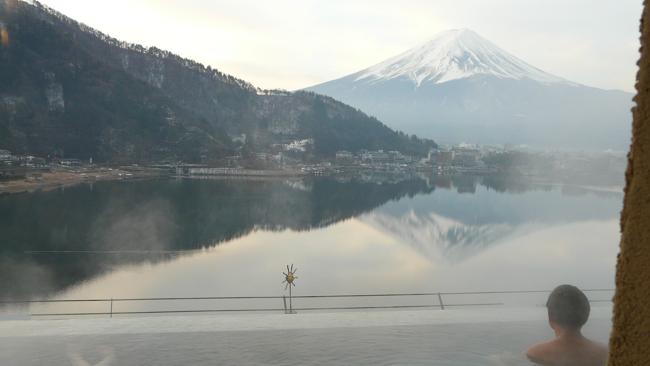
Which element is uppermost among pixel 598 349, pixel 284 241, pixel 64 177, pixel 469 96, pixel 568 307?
pixel 469 96

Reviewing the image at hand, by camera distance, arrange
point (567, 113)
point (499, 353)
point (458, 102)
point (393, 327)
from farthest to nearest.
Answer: point (458, 102), point (567, 113), point (393, 327), point (499, 353)

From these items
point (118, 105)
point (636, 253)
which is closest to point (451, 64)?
point (118, 105)

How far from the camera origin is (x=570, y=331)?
2119mm

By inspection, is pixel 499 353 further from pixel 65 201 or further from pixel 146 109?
pixel 146 109

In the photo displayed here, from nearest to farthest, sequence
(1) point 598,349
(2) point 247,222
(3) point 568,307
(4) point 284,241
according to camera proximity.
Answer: (3) point 568,307
(1) point 598,349
(4) point 284,241
(2) point 247,222

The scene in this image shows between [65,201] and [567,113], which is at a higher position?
[567,113]

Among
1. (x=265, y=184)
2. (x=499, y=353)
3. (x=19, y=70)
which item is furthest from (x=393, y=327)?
(x=19, y=70)

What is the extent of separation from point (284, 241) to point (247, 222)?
4.65 m

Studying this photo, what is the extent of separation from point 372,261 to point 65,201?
18055 millimetres

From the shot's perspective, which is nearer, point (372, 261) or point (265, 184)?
point (372, 261)

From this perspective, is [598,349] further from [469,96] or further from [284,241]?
[469,96]

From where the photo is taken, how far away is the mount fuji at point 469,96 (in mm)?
124188

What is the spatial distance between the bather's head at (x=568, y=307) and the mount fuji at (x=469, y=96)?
388 feet

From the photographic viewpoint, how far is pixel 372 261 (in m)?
18.0
